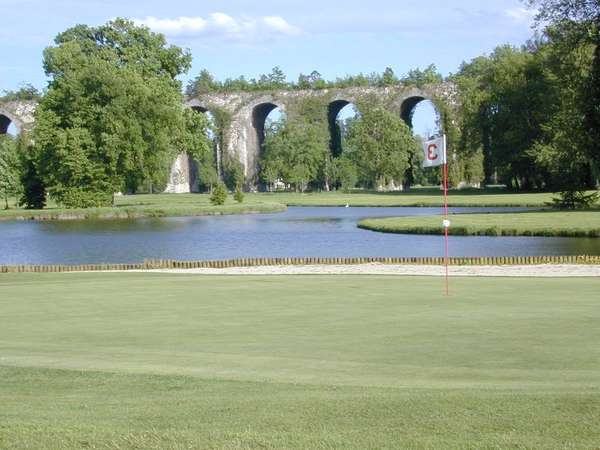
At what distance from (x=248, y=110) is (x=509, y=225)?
69.4 m

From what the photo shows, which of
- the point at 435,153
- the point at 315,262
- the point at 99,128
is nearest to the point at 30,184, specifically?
the point at 99,128

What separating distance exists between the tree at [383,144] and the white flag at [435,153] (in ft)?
244

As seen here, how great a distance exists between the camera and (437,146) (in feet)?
49.5

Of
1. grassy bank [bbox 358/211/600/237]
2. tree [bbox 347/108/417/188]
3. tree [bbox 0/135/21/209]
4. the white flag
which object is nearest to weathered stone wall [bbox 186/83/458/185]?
tree [bbox 347/108/417/188]

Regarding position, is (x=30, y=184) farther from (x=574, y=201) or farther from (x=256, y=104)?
(x=256, y=104)

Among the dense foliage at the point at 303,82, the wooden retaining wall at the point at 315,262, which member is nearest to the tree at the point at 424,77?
the dense foliage at the point at 303,82

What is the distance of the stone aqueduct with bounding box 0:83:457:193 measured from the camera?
327 ft

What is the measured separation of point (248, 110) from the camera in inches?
4129

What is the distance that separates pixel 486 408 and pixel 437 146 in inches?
365

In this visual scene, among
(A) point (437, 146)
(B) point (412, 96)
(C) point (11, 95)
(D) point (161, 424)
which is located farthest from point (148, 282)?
(C) point (11, 95)

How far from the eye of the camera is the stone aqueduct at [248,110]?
9981 cm

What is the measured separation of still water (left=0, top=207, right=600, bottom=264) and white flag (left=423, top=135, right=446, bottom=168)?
14.5 m

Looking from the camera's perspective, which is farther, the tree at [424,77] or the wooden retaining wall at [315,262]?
the tree at [424,77]

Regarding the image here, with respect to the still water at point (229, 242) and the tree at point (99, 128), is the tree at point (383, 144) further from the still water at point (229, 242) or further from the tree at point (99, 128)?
the still water at point (229, 242)
